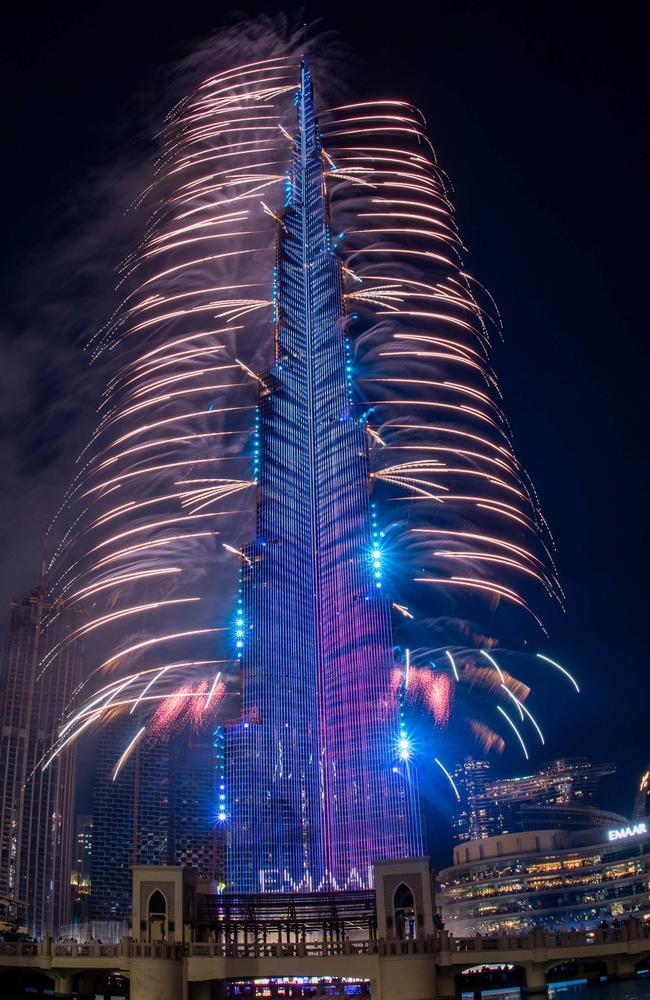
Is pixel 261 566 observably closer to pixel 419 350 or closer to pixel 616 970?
pixel 419 350

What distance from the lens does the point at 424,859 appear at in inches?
2507

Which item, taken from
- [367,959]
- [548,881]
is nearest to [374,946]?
[367,959]

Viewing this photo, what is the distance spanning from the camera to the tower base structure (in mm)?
60000

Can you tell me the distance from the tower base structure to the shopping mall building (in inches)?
3093

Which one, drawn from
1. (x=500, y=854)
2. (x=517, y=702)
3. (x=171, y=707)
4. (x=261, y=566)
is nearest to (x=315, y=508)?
(x=261, y=566)

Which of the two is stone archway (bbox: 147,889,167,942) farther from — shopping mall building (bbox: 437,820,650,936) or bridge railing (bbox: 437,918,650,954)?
shopping mall building (bbox: 437,820,650,936)

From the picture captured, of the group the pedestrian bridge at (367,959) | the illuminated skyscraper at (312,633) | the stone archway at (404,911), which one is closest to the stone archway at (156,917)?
the pedestrian bridge at (367,959)

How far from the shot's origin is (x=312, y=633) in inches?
5022

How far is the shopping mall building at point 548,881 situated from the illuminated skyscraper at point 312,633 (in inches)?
1552

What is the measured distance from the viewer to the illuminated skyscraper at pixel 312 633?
11556 centimetres

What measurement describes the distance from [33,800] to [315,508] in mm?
98355

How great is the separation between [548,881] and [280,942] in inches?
3808

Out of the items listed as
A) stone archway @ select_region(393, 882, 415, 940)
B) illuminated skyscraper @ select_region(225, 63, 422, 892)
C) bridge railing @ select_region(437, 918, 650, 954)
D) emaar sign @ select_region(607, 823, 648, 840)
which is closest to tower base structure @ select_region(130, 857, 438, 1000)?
stone archway @ select_region(393, 882, 415, 940)

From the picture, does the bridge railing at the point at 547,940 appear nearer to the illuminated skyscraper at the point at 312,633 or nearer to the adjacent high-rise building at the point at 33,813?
the illuminated skyscraper at the point at 312,633
